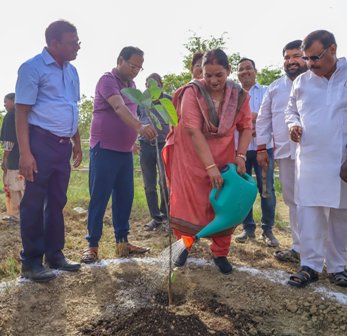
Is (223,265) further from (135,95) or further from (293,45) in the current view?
(293,45)

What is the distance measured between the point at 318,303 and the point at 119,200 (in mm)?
1801

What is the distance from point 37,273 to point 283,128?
228cm

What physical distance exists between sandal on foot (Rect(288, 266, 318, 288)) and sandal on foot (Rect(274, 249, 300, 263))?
0.49 m

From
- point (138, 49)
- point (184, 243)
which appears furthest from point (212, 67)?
point (184, 243)

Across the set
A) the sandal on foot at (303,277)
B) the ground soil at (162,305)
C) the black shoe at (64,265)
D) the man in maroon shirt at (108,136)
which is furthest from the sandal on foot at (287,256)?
the black shoe at (64,265)

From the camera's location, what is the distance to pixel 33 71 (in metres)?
2.83

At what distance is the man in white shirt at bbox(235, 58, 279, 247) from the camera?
4.01m

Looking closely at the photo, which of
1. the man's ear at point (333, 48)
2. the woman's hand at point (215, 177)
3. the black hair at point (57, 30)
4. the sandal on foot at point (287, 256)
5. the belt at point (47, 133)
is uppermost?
the black hair at point (57, 30)

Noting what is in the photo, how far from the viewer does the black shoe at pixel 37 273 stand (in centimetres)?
296

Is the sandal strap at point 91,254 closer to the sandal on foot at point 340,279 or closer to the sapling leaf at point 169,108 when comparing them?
the sapling leaf at point 169,108

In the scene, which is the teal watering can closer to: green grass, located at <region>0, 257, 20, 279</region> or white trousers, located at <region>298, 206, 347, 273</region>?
white trousers, located at <region>298, 206, 347, 273</region>

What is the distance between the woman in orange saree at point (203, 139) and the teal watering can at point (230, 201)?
10 centimetres

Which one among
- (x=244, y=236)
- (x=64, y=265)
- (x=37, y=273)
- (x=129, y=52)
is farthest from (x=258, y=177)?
(x=37, y=273)

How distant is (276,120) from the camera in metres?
3.60
